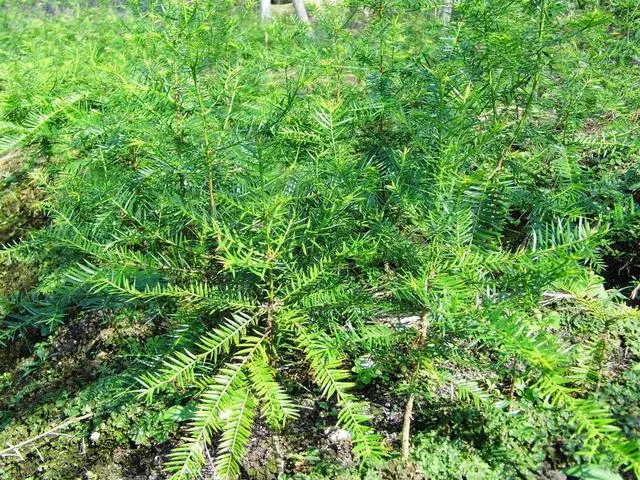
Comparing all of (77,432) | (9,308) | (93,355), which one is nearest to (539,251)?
(77,432)

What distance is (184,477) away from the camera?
128cm

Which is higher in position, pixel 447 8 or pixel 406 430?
pixel 447 8

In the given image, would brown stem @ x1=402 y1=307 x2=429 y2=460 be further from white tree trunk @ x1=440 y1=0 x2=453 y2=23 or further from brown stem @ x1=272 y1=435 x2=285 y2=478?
white tree trunk @ x1=440 y1=0 x2=453 y2=23

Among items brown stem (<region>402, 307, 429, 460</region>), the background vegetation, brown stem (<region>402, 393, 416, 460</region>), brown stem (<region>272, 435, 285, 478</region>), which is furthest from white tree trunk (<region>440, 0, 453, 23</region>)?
brown stem (<region>272, 435, 285, 478</region>)

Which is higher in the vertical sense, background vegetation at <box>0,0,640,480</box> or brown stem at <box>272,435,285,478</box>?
background vegetation at <box>0,0,640,480</box>

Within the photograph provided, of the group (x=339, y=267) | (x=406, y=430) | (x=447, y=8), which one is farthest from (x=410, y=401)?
(x=447, y=8)

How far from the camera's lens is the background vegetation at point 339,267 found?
55.7 inches

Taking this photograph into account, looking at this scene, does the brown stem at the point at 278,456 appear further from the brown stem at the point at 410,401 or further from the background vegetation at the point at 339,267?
the brown stem at the point at 410,401

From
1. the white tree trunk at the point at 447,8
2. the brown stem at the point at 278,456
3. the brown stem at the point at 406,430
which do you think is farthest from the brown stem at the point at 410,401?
the white tree trunk at the point at 447,8

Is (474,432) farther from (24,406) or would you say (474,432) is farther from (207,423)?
(24,406)

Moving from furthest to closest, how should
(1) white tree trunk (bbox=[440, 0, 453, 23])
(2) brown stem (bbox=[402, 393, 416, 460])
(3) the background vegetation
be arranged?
(1) white tree trunk (bbox=[440, 0, 453, 23])
(2) brown stem (bbox=[402, 393, 416, 460])
(3) the background vegetation

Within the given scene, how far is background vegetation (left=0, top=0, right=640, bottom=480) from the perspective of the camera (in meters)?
1.41

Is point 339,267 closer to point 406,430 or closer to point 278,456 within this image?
point 406,430

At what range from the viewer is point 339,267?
170cm
